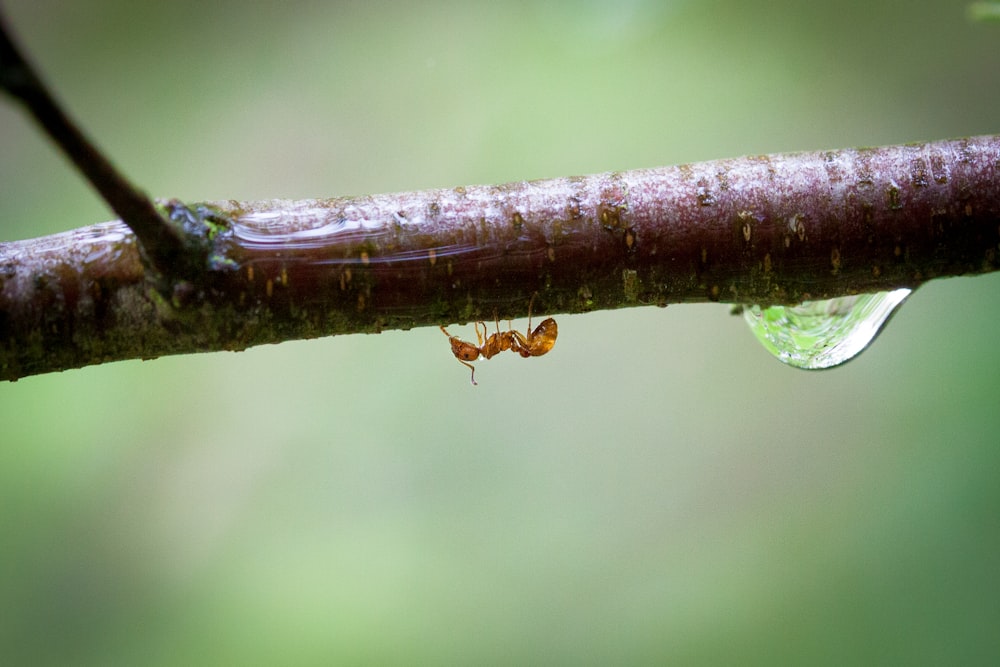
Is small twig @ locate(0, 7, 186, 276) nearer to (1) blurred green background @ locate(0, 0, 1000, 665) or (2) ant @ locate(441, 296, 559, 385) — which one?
(2) ant @ locate(441, 296, 559, 385)

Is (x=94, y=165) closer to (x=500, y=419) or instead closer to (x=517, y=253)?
(x=517, y=253)

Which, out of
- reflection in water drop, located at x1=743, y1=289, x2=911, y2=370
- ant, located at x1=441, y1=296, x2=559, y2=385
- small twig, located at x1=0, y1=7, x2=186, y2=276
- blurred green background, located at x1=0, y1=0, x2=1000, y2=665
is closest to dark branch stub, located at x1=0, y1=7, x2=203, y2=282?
small twig, located at x1=0, y1=7, x2=186, y2=276

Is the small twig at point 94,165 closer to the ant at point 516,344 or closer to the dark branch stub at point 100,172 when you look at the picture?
the dark branch stub at point 100,172

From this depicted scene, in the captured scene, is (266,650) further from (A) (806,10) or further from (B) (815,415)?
(A) (806,10)

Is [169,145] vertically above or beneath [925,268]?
above

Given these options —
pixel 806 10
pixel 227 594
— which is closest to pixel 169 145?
pixel 227 594

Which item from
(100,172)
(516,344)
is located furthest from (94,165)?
(516,344)

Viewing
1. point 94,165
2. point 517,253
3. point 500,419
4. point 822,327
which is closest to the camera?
point 94,165
